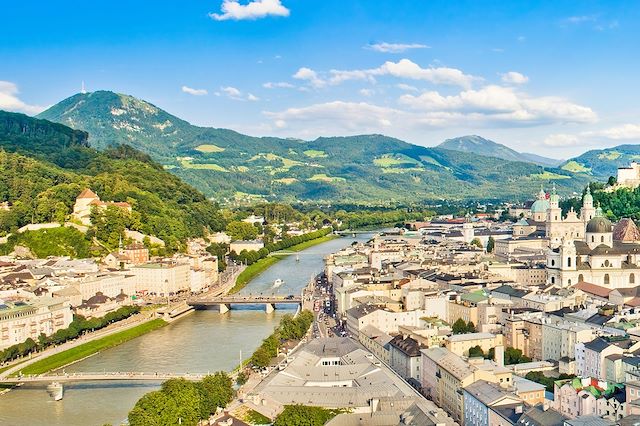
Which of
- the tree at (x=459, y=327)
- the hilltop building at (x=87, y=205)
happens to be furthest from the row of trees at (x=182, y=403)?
the hilltop building at (x=87, y=205)

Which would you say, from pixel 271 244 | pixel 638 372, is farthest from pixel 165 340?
pixel 271 244

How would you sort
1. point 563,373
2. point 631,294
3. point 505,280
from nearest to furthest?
point 563,373, point 631,294, point 505,280

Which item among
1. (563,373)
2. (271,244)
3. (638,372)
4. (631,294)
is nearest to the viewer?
(638,372)

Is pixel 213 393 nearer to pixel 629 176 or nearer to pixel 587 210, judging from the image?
pixel 587 210

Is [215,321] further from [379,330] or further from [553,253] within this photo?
[553,253]

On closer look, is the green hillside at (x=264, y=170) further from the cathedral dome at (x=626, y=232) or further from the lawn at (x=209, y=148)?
the cathedral dome at (x=626, y=232)

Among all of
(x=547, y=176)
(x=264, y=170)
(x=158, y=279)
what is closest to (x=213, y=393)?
(x=158, y=279)
